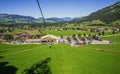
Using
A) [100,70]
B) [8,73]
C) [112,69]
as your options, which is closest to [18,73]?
[8,73]

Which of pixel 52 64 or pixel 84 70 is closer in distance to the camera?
pixel 84 70

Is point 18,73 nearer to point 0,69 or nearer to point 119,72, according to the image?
point 0,69

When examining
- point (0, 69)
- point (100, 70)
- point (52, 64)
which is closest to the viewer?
point (100, 70)

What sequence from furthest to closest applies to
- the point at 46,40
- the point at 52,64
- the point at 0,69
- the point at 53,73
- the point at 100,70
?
the point at 46,40, the point at 52,64, the point at 0,69, the point at 100,70, the point at 53,73

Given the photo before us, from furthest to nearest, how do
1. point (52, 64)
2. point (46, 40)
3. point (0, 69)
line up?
point (46, 40) → point (52, 64) → point (0, 69)

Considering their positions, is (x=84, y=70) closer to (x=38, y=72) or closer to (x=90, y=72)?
(x=90, y=72)

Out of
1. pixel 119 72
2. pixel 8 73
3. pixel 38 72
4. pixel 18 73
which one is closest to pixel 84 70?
pixel 119 72

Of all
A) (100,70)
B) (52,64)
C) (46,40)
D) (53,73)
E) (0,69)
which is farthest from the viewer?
(46,40)

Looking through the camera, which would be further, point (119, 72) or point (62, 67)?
point (62, 67)
